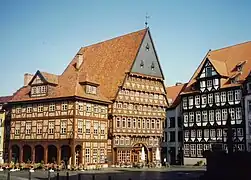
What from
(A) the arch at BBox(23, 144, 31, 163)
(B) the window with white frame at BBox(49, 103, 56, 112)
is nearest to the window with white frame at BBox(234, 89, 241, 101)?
(B) the window with white frame at BBox(49, 103, 56, 112)

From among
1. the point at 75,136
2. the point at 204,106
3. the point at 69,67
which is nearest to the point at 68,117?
the point at 75,136

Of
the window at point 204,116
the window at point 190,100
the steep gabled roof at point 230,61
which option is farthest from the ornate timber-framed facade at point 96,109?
the steep gabled roof at point 230,61

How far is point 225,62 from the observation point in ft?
177

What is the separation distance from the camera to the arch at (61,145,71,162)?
43719 millimetres

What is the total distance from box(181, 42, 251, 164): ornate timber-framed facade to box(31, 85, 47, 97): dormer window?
20116mm

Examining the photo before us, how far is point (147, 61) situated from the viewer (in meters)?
54.1

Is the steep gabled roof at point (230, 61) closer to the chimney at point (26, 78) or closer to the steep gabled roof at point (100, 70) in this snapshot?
the steep gabled roof at point (100, 70)

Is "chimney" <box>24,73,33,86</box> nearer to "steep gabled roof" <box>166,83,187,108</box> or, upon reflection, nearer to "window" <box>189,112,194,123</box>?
"steep gabled roof" <box>166,83,187,108</box>

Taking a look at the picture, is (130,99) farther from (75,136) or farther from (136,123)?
(75,136)

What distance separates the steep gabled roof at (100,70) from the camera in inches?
1773

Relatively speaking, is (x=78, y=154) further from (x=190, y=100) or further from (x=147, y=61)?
(x=190, y=100)

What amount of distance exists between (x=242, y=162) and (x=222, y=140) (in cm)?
2692

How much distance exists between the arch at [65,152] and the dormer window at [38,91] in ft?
22.0

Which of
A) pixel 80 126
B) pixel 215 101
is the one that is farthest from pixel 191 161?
pixel 80 126
